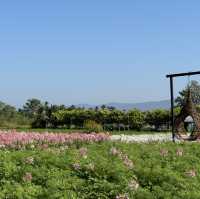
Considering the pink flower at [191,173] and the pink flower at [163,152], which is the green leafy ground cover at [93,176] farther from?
the pink flower at [163,152]

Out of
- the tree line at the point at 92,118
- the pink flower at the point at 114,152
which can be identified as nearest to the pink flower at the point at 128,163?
the pink flower at the point at 114,152

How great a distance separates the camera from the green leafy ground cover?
7.27 m

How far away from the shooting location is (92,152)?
32.1ft

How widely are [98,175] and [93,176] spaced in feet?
0.23

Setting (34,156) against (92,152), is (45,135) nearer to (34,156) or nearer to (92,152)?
(92,152)

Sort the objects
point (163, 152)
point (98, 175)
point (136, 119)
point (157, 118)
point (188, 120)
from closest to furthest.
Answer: point (98, 175) < point (163, 152) < point (188, 120) < point (136, 119) < point (157, 118)

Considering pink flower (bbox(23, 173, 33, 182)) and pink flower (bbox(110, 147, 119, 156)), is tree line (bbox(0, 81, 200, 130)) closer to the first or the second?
pink flower (bbox(110, 147, 119, 156))

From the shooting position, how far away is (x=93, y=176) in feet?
26.4

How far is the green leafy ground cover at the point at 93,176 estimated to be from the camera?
7.27 metres

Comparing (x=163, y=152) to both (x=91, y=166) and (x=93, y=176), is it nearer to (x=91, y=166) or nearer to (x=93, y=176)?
(x=91, y=166)

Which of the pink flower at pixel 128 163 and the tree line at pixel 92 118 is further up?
the tree line at pixel 92 118

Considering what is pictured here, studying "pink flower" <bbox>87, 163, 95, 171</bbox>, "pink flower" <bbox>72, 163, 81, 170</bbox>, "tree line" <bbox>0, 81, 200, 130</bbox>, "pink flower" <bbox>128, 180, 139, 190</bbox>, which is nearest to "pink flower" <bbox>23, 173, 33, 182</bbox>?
"pink flower" <bbox>72, 163, 81, 170</bbox>

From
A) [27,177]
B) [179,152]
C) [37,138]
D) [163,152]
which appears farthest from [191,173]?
[37,138]

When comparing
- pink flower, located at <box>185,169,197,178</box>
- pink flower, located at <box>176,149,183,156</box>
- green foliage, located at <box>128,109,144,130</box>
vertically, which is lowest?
pink flower, located at <box>185,169,197,178</box>
